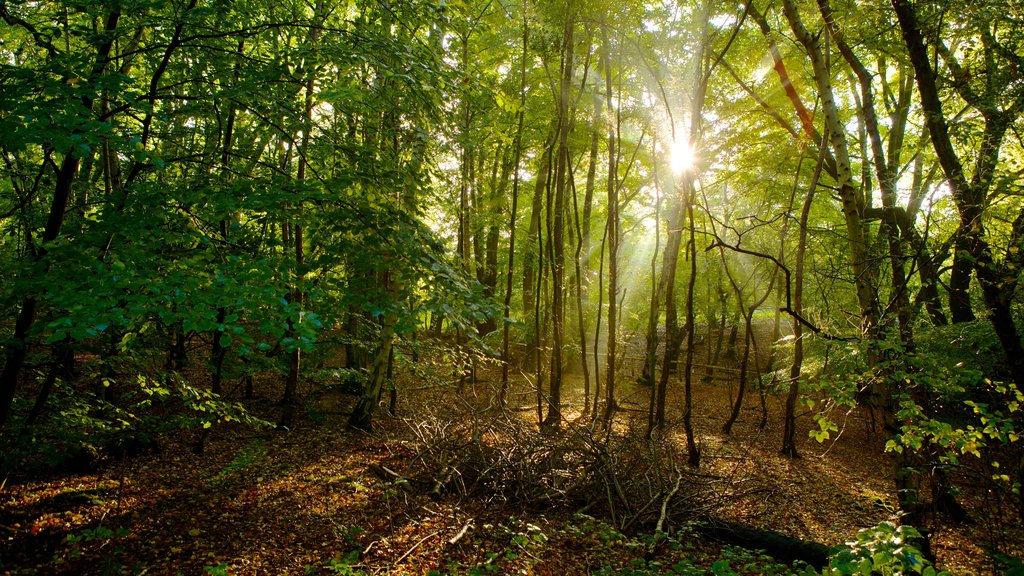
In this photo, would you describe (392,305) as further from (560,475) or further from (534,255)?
(534,255)

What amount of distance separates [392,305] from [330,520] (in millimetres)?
3336

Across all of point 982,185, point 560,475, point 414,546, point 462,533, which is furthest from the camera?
point 560,475

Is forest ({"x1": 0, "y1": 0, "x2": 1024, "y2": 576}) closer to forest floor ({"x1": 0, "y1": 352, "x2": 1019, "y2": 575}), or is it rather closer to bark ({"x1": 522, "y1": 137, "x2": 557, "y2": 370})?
forest floor ({"x1": 0, "y1": 352, "x2": 1019, "y2": 575})

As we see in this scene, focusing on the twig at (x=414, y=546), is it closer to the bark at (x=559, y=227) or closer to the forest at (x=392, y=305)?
the forest at (x=392, y=305)

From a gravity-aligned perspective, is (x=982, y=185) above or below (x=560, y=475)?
above

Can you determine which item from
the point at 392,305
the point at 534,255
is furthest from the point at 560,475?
the point at 534,255

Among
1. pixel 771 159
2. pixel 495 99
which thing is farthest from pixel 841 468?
pixel 495 99

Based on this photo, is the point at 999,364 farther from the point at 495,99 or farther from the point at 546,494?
the point at 495,99

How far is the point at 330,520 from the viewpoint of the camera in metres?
5.09

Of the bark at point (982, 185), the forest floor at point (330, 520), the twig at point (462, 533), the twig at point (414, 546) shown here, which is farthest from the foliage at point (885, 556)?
the twig at point (414, 546)

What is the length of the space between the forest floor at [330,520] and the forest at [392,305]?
4 cm

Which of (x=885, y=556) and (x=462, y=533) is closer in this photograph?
(x=885, y=556)

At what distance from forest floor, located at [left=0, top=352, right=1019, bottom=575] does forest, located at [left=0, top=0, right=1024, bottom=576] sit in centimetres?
4

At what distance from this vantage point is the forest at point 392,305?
2965mm
